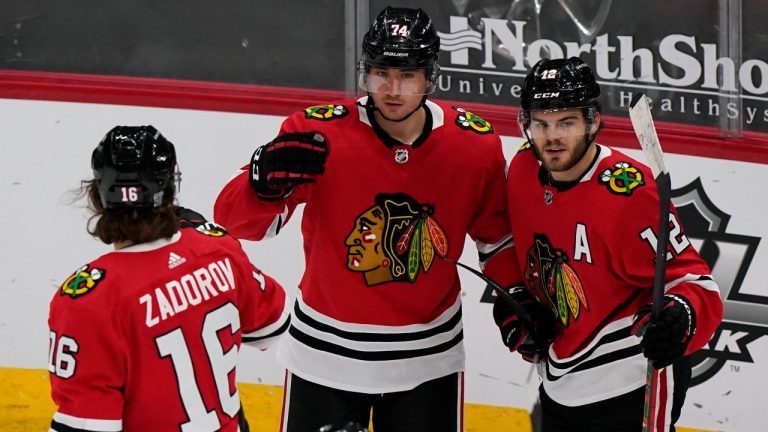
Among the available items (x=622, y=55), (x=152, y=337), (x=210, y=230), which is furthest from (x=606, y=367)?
(x=622, y=55)

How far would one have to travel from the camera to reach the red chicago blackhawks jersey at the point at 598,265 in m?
2.35

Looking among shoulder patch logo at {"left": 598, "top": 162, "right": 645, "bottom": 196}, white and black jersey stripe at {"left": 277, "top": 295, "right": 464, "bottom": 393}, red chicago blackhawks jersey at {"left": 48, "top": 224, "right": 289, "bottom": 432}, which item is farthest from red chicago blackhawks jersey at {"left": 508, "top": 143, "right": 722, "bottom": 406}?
red chicago blackhawks jersey at {"left": 48, "top": 224, "right": 289, "bottom": 432}

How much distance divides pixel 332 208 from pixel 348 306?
0.22m

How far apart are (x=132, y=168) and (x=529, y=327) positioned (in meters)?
0.98

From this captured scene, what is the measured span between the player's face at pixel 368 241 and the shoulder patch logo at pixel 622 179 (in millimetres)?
484

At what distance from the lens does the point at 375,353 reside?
2611mm

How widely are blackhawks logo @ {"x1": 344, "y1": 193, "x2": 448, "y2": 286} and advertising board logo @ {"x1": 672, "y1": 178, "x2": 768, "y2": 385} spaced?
46.8 inches

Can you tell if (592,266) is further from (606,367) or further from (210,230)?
(210,230)

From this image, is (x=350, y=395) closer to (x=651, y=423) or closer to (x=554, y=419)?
(x=554, y=419)


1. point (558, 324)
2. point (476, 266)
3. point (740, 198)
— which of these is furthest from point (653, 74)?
point (558, 324)

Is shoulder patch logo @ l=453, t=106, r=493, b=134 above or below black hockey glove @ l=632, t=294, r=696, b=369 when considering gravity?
above

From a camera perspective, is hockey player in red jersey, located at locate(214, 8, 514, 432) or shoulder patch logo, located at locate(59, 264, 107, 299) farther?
hockey player in red jersey, located at locate(214, 8, 514, 432)

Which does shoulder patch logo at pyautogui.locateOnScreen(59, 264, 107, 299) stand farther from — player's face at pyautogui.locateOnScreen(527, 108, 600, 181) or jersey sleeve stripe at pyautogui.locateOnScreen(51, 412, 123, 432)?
player's face at pyautogui.locateOnScreen(527, 108, 600, 181)

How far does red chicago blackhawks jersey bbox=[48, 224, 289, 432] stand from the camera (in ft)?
6.19
